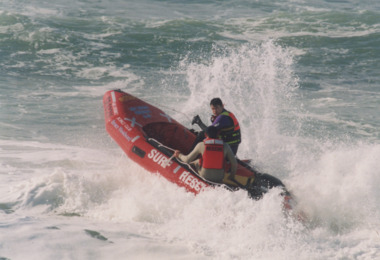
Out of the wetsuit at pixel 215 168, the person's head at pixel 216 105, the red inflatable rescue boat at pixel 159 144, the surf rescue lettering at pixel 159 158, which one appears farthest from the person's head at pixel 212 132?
the surf rescue lettering at pixel 159 158

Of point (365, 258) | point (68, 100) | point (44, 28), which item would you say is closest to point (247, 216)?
point (365, 258)

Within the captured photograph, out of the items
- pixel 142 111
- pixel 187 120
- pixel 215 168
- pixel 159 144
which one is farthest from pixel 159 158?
pixel 187 120

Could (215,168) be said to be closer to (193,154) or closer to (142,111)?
(193,154)

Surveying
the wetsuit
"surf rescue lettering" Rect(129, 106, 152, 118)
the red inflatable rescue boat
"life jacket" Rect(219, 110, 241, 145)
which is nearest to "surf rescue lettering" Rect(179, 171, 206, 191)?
the red inflatable rescue boat

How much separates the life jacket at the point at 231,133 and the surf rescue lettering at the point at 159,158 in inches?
36.4

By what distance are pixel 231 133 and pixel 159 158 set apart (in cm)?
123

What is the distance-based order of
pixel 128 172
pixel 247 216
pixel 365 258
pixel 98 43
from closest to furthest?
pixel 365 258
pixel 247 216
pixel 128 172
pixel 98 43

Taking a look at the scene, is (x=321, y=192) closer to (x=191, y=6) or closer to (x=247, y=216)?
(x=247, y=216)

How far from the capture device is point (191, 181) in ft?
21.4

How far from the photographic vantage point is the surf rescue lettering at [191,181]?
6406mm

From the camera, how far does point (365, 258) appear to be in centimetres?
516

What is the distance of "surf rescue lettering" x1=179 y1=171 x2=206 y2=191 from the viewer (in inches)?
252

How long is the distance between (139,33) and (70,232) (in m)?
→ 12.8

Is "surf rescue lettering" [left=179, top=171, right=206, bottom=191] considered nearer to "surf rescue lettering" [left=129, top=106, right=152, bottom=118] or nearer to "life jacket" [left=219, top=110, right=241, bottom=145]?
"life jacket" [left=219, top=110, right=241, bottom=145]
